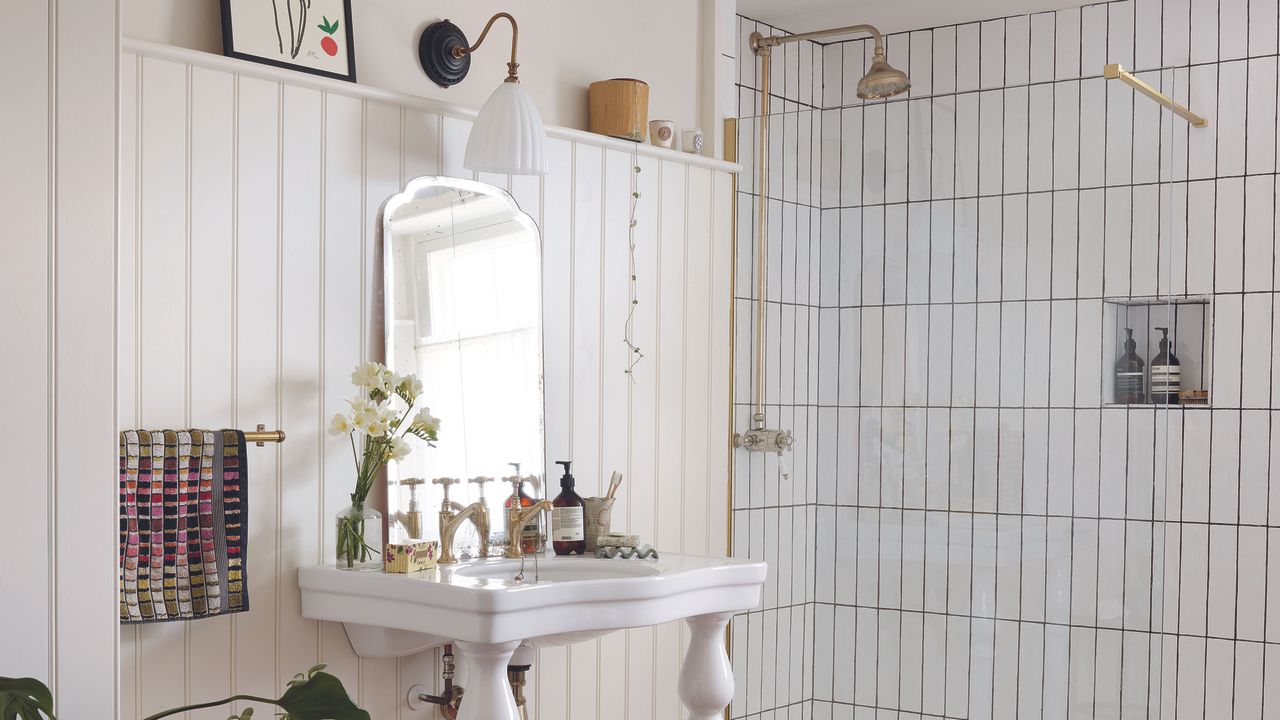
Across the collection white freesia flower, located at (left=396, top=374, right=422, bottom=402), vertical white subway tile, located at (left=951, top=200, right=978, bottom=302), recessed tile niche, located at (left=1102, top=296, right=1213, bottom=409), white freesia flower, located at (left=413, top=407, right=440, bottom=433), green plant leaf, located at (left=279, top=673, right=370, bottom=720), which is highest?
vertical white subway tile, located at (left=951, top=200, right=978, bottom=302)

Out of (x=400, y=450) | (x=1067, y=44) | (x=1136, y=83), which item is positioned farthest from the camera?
(x=1067, y=44)

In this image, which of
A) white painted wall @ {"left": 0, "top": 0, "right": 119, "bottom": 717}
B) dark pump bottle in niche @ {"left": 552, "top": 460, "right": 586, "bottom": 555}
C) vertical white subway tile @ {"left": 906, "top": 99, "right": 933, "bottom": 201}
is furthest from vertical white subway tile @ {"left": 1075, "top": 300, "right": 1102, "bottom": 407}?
white painted wall @ {"left": 0, "top": 0, "right": 119, "bottom": 717}

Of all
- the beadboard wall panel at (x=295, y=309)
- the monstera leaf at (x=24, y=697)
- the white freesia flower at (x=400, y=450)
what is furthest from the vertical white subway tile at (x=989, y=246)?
the monstera leaf at (x=24, y=697)

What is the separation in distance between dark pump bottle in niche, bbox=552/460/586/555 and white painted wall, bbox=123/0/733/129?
913 millimetres

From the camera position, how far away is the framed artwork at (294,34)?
2.36 meters

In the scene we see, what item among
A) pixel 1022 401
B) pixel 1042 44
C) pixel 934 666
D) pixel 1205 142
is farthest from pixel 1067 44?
pixel 934 666

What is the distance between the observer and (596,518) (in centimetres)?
286

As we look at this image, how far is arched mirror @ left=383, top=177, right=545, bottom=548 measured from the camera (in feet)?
8.58

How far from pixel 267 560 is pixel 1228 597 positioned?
2.55 m

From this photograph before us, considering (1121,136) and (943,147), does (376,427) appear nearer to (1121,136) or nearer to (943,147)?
(943,147)

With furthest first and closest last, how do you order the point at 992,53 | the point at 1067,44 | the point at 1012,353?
the point at 992,53 < the point at 1067,44 < the point at 1012,353

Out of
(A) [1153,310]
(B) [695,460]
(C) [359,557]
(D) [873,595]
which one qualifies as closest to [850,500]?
(D) [873,595]

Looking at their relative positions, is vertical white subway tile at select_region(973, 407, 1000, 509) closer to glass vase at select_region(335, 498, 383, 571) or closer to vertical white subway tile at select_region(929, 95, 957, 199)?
vertical white subway tile at select_region(929, 95, 957, 199)

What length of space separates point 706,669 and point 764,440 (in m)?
0.90
